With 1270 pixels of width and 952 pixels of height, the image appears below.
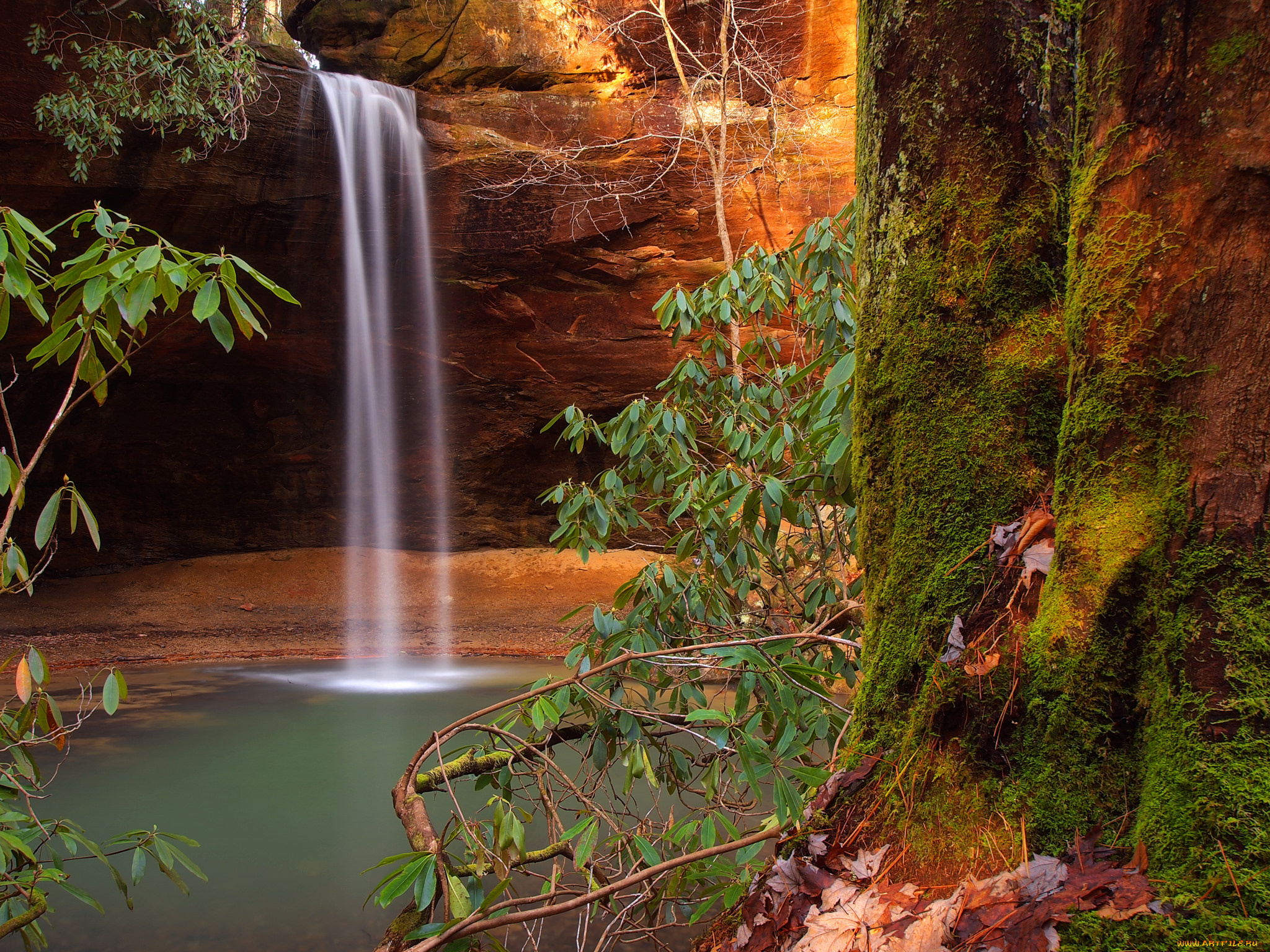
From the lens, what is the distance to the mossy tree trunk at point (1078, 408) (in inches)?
32.7

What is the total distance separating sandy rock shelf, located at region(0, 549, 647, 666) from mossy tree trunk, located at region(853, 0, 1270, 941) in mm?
6176

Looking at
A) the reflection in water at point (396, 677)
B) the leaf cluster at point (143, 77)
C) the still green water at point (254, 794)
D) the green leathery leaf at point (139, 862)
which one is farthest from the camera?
the reflection in water at point (396, 677)

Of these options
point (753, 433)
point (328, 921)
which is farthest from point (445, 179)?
point (328, 921)

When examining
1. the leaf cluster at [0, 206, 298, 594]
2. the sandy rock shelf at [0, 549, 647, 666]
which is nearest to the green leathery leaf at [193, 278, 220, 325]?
the leaf cluster at [0, 206, 298, 594]

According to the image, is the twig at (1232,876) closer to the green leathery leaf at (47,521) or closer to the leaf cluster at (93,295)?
the leaf cluster at (93,295)

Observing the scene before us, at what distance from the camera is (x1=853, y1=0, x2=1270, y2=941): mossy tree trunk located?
2.72 ft

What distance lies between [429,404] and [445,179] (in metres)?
3.06

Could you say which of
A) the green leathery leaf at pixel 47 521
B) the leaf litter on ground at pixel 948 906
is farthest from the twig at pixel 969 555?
the green leathery leaf at pixel 47 521

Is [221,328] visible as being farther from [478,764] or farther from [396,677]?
[396,677]

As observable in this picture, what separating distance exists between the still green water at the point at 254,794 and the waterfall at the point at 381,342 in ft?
4.36

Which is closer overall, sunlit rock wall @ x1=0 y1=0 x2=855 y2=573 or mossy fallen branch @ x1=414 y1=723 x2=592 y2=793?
mossy fallen branch @ x1=414 y1=723 x2=592 y2=793

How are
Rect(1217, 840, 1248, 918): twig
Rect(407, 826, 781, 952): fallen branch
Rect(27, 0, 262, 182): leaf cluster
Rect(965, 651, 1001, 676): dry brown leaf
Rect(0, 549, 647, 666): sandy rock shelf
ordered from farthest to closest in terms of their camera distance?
1. Rect(0, 549, 647, 666): sandy rock shelf
2. Rect(27, 0, 262, 182): leaf cluster
3. Rect(407, 826, 781, 952): fallen branch
4. Rect(965, 651, 1001, 676): dry brown leaf
5. Rect(1217, 840, 1248, 918): twig

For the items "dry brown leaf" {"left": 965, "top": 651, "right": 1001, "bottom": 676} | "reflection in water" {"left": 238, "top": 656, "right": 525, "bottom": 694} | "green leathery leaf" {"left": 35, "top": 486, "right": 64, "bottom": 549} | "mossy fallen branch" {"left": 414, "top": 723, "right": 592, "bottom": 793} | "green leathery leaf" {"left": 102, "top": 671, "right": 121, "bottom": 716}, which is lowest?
"reflection in water" {"left": 238, "top": 656, "right": 525, "bottom": 694}

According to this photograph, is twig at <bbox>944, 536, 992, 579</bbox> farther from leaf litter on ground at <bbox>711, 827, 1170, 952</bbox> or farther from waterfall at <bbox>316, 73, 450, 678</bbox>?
waterfall at <bbox>316, 73, 450, 678</bbox>
